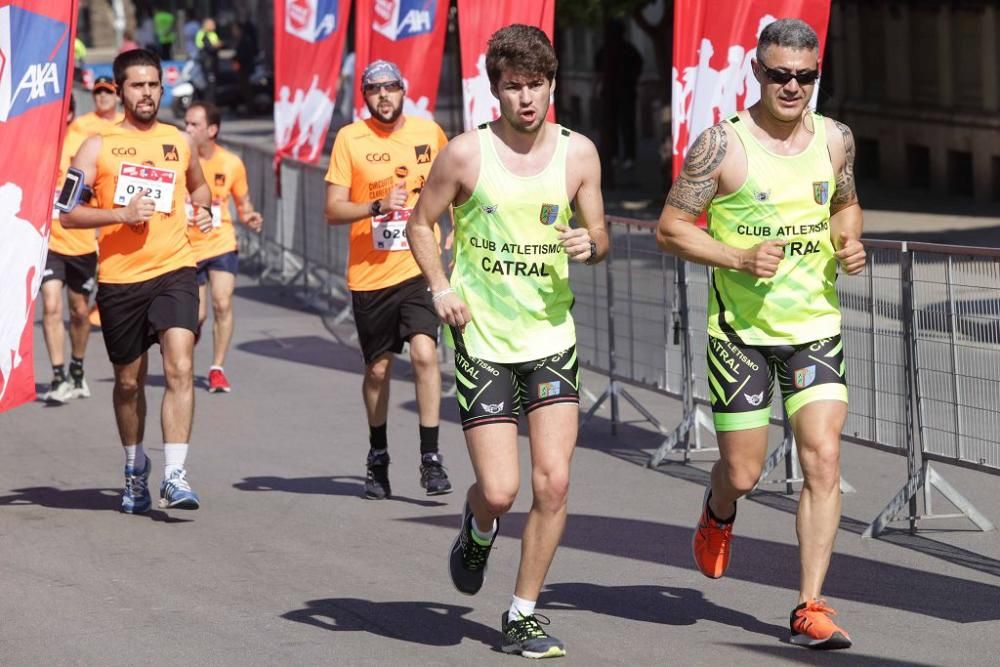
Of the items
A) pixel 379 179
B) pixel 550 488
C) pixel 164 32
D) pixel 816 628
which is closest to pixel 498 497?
pixel 550 488

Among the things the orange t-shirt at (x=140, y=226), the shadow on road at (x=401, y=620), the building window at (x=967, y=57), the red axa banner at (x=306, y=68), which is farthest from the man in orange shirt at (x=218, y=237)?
the building window at (x=967, y=57)

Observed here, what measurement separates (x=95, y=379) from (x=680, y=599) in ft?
25.3

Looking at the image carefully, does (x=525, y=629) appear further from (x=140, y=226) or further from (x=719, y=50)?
(x=719, y=50)

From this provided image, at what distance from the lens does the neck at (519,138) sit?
659cm

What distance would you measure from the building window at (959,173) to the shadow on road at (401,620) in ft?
61.9

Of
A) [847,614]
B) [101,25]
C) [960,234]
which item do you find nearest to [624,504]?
[847,614]

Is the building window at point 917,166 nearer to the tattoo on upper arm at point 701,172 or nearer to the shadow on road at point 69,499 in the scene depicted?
the shadow on road at point 69,499

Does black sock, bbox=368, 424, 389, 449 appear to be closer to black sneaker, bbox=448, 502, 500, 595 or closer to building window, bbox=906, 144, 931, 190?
black sneaker, bbox=448, 502, 500, 595

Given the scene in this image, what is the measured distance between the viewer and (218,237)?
13961 millimetres

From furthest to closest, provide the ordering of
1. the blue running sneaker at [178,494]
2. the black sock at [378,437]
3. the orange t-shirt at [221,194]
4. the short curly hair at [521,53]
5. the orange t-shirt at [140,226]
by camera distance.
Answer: the orange t-shirt at [221,194]
the black sock at [378,437]
the orange t-shirt at [140,226]
the blue running sneaker at [178,494]
the short curly hair at [521,53]

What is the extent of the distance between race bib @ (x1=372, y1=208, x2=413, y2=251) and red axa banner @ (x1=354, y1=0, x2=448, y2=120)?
3847 mm

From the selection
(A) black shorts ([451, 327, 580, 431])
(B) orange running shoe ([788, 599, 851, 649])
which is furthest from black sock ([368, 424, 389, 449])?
(B) orange running shoe ([788, 599, 851, 649])

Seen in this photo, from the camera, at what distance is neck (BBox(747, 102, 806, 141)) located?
6730 millimetres

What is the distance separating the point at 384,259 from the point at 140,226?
1.32 metres
